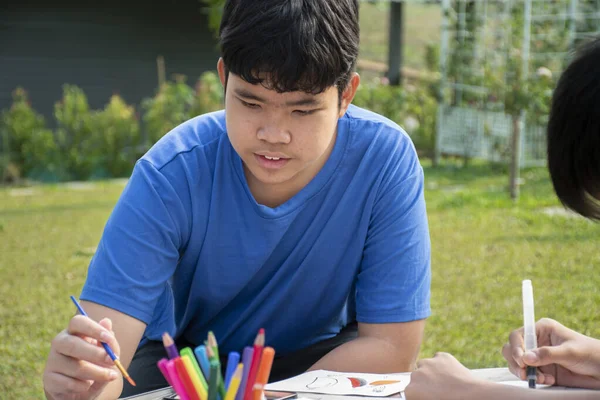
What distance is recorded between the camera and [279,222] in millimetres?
2152

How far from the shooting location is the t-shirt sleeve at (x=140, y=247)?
1938 mm

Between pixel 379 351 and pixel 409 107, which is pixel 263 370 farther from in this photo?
pixel 409 107

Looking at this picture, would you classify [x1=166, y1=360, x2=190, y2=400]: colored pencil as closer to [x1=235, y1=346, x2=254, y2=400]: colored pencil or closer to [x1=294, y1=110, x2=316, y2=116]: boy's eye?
[x1=235, y1=346, x2=254, y2=400]: colored pencil

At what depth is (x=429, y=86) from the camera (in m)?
10.7

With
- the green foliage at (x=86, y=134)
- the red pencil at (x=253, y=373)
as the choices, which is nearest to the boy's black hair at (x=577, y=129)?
the red pencil at (x=253, y=373)

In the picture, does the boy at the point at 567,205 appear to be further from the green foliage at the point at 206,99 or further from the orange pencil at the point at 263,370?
the green foliage at the point at 206,99

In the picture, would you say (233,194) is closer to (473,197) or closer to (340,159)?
(340,159)

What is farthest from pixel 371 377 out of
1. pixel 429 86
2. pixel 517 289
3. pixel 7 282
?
pixel 429 86

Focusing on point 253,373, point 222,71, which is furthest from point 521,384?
point 222,71

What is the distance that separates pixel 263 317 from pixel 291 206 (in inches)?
12.7

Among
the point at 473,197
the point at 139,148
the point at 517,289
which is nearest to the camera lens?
the point at 517,289

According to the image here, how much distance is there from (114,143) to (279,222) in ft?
25.7

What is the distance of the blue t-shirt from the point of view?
6.96 feet

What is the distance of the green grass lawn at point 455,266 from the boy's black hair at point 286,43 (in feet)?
7.35
